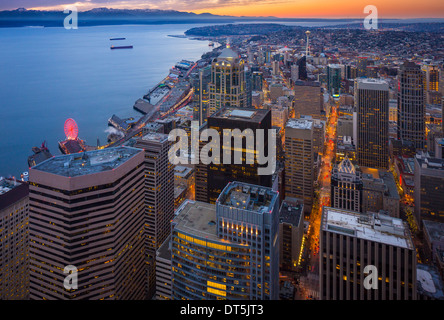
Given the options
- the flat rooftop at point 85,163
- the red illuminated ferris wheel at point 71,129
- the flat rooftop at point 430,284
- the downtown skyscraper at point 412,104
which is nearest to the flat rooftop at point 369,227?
the flat rooftop at point 430,284

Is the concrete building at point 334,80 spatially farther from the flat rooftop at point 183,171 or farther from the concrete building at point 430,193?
the flat rooftop at point 183,171

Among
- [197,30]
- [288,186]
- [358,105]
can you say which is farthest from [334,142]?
[197,30]

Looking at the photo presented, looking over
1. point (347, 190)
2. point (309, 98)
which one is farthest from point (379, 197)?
point (309, 98)

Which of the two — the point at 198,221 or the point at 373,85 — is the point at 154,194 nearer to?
the point at 198,221

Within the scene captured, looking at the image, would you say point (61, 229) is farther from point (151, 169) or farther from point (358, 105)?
point (358, 105)

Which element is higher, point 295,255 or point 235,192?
point 235,192

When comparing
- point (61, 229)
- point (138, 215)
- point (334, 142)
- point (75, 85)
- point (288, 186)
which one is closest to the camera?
point (61, 229)

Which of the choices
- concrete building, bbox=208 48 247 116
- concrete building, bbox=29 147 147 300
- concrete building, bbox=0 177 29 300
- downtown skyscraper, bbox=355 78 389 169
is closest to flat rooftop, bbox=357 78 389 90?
downtown skyscraper, bbox=355 78 389 169

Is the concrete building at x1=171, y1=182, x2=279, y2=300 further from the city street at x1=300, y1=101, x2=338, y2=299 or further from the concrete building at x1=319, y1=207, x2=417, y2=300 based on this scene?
the city street at x1=300, y1=101, x2=338, y2=299
